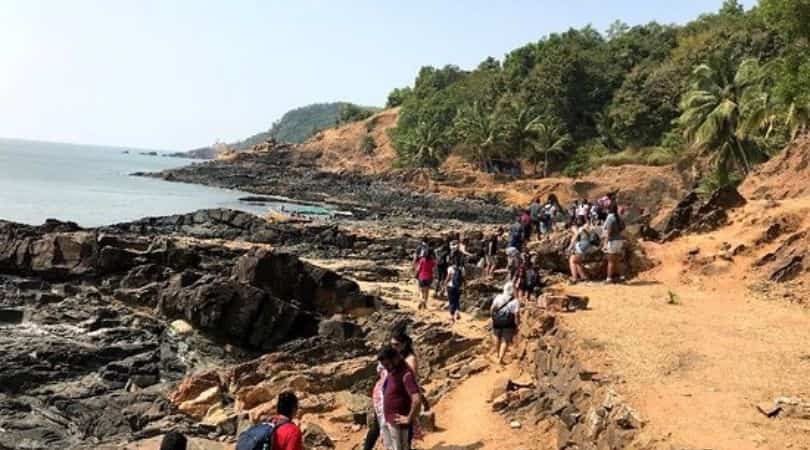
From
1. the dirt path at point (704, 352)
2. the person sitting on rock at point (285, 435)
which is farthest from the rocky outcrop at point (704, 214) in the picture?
the person sitting on rock at point (285, 435)

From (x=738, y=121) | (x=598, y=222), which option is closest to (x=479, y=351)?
(x=598, y=222)

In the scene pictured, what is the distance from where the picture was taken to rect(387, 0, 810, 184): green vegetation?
120 feet

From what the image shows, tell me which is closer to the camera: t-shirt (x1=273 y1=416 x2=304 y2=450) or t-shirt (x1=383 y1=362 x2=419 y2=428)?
t-shirt (x1=273 y1=416 x2=304 y2=450)

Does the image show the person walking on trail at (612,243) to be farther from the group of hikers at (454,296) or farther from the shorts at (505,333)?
the shorts at (505,333)

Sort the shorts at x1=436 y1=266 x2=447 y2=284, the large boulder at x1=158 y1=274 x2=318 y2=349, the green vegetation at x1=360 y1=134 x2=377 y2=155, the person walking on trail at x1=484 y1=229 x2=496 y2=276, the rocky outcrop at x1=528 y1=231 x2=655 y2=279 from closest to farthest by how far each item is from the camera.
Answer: the rocky outcrop at x1=528 y1=231 x2=655 y2=279, the large boulder at x1=158 y1=274 x2=318 y2=349, the shorts at x1=436 y1=266 x2=447 y2=284, the person walking on trail at x1=484 y1=229 x2=496 y2=276, the green vegetation at x1=360 y1=134 x2=377 y2=155

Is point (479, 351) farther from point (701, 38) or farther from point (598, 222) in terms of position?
point (701, 38)

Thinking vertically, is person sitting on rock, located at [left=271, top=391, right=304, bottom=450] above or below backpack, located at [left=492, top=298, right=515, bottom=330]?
above

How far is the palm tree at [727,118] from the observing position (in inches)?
1384

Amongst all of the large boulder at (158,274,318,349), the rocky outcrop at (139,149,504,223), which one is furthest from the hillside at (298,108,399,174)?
the large boulder at (158,274,318,349)

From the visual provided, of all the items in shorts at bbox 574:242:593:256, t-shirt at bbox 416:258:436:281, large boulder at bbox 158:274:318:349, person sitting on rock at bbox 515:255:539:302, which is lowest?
large boulder at bbox 158:274:318:349

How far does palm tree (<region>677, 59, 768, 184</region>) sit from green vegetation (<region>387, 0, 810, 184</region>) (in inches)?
2.2

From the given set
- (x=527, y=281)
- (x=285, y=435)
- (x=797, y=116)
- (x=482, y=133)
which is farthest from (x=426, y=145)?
(x=285, y=435)

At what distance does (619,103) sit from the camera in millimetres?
71625

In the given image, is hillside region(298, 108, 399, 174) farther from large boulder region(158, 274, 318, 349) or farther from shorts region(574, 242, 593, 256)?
shorts region(574, 242, 593, 256)
